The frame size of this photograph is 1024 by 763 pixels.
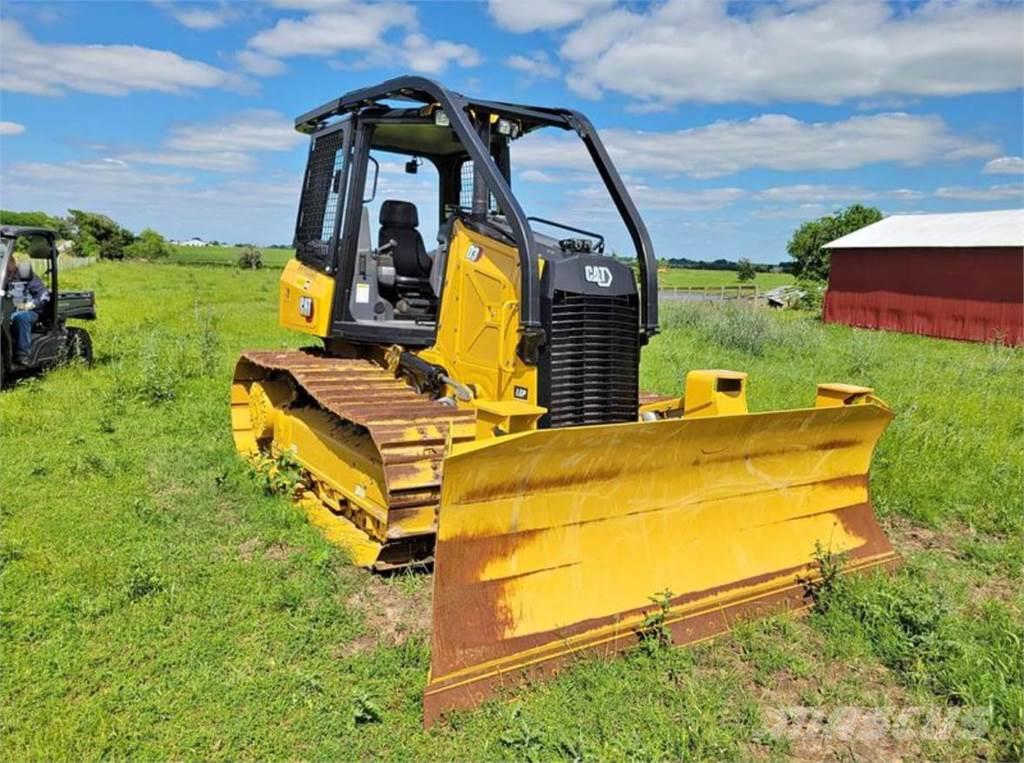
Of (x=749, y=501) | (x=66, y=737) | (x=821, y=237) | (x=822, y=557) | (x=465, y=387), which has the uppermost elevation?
(x=821, y=237)

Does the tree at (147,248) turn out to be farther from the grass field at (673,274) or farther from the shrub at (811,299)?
the shrub at (811,299)

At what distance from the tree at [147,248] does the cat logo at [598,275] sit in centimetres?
7286

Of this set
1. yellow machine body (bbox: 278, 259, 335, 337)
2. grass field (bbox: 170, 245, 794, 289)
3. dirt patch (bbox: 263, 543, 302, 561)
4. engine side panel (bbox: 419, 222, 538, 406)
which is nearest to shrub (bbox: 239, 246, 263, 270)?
grass field (bbox: 170, 245, 794, 289)

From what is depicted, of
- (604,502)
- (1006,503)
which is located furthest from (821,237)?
(604,502)

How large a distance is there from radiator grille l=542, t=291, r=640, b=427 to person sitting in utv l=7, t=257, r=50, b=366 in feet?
26.9

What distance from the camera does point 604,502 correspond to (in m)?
3.72

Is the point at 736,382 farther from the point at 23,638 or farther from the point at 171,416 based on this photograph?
the point at 171,416

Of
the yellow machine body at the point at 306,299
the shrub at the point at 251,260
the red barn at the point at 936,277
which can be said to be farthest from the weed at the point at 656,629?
the shrub at the point at 251,260

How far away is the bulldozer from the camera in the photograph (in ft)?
11.1

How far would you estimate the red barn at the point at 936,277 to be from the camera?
20953mm

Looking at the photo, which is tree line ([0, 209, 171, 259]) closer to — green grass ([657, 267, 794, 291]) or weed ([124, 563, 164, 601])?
green grass ([657, 267, 794, 291])

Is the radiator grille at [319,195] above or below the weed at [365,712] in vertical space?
above

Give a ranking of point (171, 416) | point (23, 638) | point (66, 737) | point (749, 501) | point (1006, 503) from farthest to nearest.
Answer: point (171, 416), point (1006, 503), point (749, 501), point (23, 638), point (66, 737)

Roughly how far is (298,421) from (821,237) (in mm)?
52429
